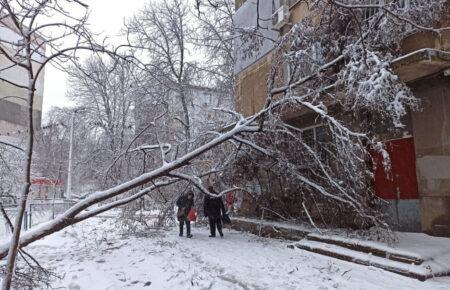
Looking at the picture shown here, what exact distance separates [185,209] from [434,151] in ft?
22.8

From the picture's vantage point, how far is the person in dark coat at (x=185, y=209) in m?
12.6

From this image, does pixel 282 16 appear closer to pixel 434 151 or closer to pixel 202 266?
pixel 434 151

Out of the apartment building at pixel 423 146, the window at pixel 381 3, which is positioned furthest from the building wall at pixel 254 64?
the apartment building at pixel 423 146

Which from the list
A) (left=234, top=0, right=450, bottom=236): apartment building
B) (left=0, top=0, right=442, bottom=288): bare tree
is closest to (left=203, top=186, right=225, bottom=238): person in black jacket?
(left=0, top=0, right=442, bottom=288): bare tree

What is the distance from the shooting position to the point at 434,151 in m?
9.70

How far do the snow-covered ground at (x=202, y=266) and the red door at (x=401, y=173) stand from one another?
2962 mm

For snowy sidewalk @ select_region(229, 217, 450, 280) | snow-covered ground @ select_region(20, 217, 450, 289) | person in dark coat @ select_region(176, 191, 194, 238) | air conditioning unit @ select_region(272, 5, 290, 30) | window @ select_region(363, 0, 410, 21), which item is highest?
air conditioning unit @ select_region(272, 5, 290, 30)

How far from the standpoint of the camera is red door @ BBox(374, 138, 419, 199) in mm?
10383

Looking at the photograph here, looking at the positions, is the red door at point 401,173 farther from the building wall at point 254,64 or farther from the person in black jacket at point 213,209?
the building wall at point 254,64

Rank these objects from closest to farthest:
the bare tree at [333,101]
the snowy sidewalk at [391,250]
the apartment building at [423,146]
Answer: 1. the snowy sidewalk at [391,250]
2. the bare tree at [333,101]
3. the apartment building at [423,146]

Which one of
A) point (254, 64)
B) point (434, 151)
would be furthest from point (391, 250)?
point (254, 64)

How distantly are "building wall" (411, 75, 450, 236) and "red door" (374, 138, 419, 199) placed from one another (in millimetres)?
353

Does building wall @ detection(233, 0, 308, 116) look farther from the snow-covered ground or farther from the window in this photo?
the snow-covered ground

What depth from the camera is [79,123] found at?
34.6 meters
